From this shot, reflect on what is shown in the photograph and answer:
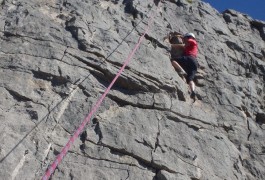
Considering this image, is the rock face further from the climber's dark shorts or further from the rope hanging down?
the climber's dark shorts

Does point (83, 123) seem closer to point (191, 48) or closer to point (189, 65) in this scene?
point (189, 65)

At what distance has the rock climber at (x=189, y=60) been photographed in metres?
12.0

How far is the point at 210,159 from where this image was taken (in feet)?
32.6

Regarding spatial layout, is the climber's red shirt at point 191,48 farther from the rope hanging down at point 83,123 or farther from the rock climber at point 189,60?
the rope hanging down at point 83,123

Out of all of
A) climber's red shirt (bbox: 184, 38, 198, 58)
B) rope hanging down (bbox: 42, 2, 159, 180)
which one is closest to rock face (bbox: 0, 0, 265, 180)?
rope hanging down (bbox: 42, 2, 159, 180)

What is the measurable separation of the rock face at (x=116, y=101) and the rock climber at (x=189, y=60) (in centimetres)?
37

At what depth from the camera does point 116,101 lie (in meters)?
10.0

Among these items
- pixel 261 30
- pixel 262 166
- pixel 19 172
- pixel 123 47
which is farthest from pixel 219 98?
pixel 19 172

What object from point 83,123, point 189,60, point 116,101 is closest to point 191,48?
point 189,60

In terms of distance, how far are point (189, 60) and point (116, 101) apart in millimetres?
3062

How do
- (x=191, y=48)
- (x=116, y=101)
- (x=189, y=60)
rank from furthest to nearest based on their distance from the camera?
(x=191, y=48) → (x=189, y=60) → (x=116, y=101)

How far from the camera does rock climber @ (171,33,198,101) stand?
12000mm

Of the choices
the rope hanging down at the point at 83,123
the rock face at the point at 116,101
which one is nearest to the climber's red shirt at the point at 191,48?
the rock face at the point at 116,101

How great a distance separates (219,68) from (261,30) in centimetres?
333
